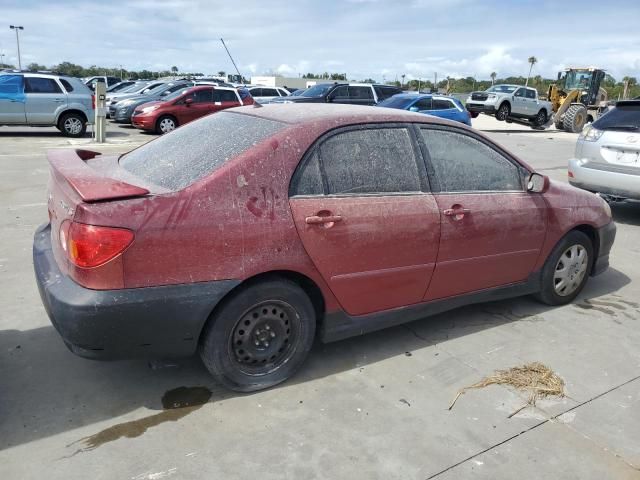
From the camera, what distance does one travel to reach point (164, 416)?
9.43 feet

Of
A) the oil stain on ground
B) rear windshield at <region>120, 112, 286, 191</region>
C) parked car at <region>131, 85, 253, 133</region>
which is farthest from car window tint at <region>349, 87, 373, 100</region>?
the oil stain on ground

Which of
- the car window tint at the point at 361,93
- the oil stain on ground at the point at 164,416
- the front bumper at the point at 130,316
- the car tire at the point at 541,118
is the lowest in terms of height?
the oil stain on ground at the point at 164,416

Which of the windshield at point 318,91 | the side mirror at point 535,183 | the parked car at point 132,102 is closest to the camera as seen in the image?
the side mirror at point 535,183

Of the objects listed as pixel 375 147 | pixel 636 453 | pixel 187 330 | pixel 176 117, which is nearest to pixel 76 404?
pixel 187 330

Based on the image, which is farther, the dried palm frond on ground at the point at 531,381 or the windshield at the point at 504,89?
the windshield at the point at 504,89

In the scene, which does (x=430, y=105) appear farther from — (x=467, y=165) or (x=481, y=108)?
(x=467, y=165)

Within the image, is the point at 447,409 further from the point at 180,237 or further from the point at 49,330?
the point at 49,330

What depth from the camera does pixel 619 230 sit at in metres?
7.24

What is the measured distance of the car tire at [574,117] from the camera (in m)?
24.3

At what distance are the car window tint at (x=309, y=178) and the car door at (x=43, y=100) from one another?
13.9 meters

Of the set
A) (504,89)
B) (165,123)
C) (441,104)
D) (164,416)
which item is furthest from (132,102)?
(164,416)

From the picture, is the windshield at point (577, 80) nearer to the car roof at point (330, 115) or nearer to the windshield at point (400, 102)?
the windshield at point (400, 102)

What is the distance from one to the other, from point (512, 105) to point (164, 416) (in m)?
25.0

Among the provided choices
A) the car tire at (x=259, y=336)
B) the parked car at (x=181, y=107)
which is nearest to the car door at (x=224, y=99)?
the parked car at (x=181, y=107)
